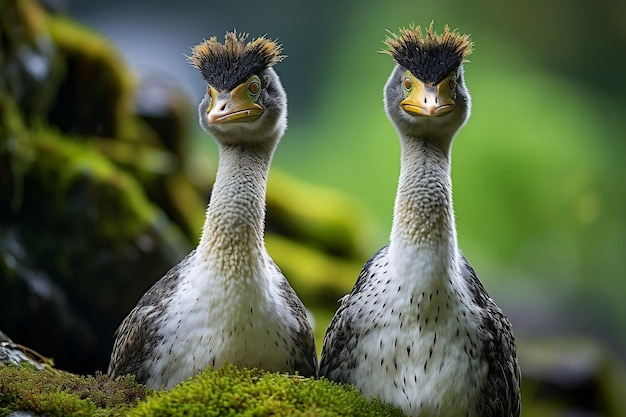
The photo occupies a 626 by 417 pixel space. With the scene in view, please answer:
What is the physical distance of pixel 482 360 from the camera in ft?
10.5

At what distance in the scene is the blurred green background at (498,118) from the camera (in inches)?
282

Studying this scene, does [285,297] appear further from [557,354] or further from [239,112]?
[557,354]

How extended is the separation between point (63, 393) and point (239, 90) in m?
1.40

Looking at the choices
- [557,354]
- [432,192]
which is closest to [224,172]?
[432,192]

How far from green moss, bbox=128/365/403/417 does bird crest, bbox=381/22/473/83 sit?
131 centimetres

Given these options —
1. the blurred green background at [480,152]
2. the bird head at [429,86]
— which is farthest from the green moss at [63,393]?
the blurred green background at [480,152]

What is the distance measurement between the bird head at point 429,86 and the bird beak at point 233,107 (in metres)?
0.60

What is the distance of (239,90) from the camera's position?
337cm

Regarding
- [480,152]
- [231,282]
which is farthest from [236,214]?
[480,152]

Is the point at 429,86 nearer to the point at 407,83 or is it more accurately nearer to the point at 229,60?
the point at 407,83

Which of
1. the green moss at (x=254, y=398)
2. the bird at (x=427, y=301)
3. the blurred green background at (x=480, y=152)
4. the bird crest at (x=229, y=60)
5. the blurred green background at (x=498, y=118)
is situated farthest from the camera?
the blurred green background at (x=498, y=118)

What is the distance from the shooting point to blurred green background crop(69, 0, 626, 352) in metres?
7.16

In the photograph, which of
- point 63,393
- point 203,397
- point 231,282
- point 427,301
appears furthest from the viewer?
point 231,282

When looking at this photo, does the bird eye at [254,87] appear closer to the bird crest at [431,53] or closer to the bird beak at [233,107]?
the bird beak at [233,107]
